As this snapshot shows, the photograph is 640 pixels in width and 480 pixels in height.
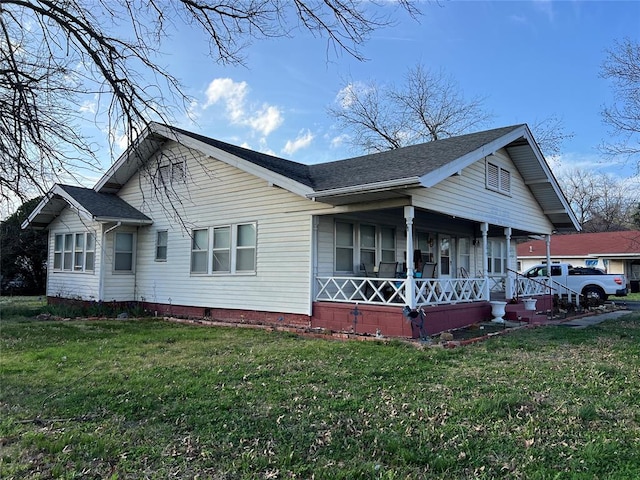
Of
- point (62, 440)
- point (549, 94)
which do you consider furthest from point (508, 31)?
point (62, 440)

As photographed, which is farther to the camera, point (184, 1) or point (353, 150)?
point (353, 150)

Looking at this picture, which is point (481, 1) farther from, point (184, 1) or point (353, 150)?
point (353, 150)

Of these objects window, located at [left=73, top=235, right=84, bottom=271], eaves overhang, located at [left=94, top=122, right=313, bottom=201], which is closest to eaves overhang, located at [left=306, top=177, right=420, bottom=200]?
eaves overhang, located at [left=94, top=122, right=313, bottom=201]

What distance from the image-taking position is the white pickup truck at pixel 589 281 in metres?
21.0

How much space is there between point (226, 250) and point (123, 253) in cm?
436

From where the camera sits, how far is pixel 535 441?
401cm

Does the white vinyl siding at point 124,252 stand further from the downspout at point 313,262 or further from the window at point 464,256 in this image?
the window at point 464,256

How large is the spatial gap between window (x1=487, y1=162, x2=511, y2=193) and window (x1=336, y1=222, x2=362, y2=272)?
4.37 meters

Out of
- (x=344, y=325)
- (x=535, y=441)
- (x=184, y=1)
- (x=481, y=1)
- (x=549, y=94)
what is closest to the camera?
(x=535, y=441)

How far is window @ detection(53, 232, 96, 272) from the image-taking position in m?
15.6

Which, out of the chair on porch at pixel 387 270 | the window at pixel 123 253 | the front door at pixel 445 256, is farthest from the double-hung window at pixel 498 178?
the window at pixel 123 253

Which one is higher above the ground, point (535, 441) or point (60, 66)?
point (60, 66)

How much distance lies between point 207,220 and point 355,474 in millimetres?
10841

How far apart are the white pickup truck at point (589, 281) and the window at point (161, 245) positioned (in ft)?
49.4
